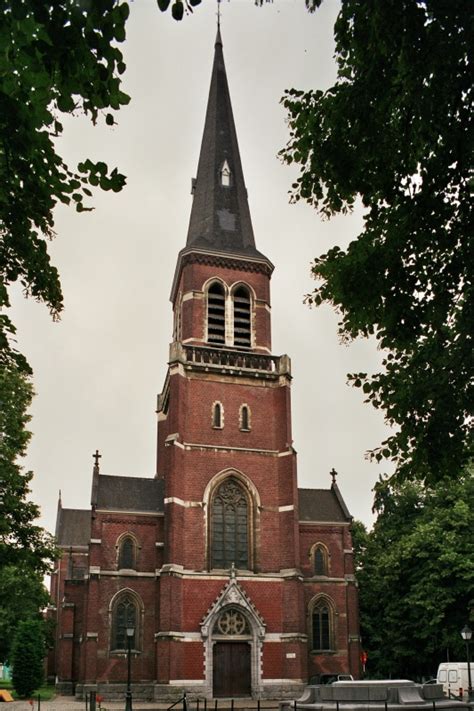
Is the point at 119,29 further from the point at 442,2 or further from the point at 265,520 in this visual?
the point at 265,520

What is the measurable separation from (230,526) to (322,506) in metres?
7.66

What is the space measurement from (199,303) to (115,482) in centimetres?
1106

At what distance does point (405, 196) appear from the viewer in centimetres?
1031

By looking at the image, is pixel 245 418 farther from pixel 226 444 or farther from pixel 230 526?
pixel 230 526

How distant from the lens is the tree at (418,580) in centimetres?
3562

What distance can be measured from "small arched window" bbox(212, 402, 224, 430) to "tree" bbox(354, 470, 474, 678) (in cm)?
1082

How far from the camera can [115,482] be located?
39.2 meters

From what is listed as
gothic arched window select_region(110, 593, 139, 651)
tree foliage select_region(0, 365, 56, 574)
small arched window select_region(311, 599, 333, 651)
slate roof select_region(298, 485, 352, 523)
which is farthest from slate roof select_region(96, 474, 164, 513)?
tree foliage select_region(0, 365, 56, 574)

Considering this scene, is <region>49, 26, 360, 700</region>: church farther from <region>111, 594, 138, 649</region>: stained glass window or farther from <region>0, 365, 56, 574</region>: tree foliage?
<region>0, 365, 56, 574</region>: tree foliage

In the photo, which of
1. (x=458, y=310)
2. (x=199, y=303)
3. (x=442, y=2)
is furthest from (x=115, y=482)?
(x=442, y=2)

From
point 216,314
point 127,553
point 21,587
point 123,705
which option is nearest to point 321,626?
point 127,553

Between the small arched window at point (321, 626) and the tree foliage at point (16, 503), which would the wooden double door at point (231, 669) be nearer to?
the small arched window at point (321, 626)

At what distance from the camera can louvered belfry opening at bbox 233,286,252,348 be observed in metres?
41.4

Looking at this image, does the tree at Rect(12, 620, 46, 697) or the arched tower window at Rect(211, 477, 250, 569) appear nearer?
the arched tower window at Rect(211, 477, 250, 569)
